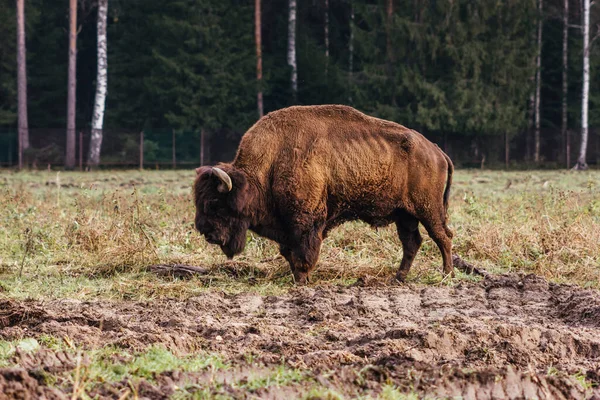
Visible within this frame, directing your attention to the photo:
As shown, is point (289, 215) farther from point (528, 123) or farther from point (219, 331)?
point (528, 123)

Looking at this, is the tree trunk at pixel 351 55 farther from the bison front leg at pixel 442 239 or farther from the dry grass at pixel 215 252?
the bison front leg at pixel 442 239

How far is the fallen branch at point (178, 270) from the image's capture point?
10320mm

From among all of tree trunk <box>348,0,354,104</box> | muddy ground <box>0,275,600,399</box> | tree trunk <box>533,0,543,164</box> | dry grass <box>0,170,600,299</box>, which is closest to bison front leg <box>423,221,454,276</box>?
dry grass <box>0,170,600,299</box>

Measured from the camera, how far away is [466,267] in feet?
35.4

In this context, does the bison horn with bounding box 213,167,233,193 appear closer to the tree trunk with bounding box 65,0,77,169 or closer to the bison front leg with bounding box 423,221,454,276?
the bison front leg with bounding box 423,221,454,276

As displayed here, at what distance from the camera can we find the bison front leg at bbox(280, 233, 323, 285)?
10016mm

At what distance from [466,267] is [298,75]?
34.2 meters

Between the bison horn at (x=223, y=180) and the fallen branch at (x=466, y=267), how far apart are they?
2.98 meters

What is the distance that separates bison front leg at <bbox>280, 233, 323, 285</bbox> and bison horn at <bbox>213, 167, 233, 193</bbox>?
1003 millimetres

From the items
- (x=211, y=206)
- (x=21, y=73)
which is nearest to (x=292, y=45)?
(x=21, y=73)

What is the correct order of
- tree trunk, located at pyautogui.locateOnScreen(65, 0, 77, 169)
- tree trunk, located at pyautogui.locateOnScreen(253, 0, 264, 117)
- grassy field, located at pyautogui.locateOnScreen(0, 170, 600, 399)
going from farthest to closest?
1. tree trunk, located at pyautogui.locateOnScreen(253, 0, 264, 117)
2. tree trunk, located at pyautogui.locateOnScreen(65, 0, 77, 169)
3. grassy field, located at pyautogui.locateOnScreen(0, 170, 600, 399)

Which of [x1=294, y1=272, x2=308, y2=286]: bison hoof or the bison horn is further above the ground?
the bison horn

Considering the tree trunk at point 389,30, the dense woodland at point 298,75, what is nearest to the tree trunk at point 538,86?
the dense woodland at point 298,75

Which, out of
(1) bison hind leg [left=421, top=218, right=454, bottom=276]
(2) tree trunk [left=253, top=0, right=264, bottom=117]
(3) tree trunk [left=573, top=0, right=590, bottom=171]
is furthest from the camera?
(2) tree trunk [left=253, top=0, right=264, bottom=117]
